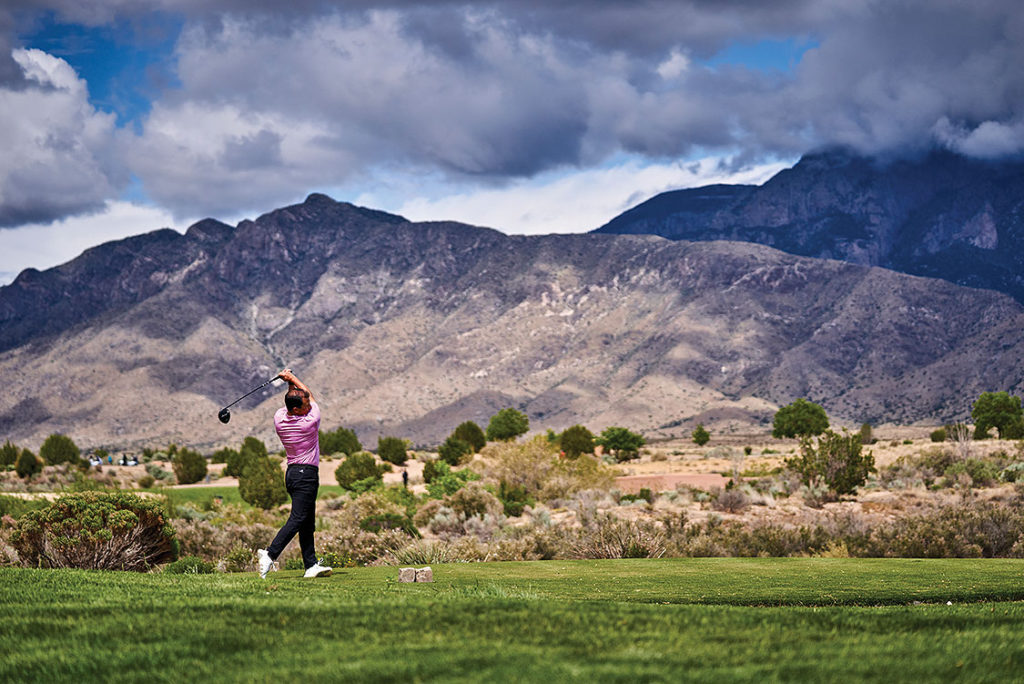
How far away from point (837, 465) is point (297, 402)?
2441cm

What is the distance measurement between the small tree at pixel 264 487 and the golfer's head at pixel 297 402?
2443 cm

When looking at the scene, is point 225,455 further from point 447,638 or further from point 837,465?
point 447,638

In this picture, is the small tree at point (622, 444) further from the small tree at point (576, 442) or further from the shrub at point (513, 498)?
the shrub at point (513, 498)

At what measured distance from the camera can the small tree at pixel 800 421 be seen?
Result: 73.8m

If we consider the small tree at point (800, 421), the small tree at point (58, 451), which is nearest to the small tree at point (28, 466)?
the small tree at point (58, 451)

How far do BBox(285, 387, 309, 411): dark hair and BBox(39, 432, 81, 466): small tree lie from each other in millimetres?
46977

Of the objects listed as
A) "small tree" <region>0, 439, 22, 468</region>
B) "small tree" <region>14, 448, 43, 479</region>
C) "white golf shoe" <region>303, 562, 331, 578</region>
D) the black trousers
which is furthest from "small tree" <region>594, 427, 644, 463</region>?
the black trousers

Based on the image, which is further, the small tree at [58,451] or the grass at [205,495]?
the small tree at [58,451]

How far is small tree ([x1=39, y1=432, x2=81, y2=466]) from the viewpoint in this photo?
168 feet

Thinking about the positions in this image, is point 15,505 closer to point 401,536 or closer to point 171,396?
point 401,536

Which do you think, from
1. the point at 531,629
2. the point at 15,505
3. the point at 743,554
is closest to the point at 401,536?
the point at 743,554

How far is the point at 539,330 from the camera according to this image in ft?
443

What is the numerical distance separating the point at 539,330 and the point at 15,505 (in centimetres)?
11478

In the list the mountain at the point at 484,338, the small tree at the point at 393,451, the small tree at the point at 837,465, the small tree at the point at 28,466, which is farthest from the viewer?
the mountain at the point at 484,338
